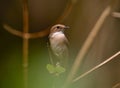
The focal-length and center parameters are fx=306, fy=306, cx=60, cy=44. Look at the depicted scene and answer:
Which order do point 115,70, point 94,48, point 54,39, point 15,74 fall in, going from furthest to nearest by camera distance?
A: point 115,70 < point 94,48 < point 54,39 < point 15,74

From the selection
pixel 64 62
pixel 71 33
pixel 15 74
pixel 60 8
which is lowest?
pixel 15 74

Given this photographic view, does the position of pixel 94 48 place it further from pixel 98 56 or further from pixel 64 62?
pixel 64 62

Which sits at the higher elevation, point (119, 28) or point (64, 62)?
point (119, 28)

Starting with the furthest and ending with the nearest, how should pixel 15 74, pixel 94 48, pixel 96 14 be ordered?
A: pixel 94 48
pixel 96 14
pixel 15 74

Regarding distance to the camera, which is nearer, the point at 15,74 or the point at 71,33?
the point at 15,74

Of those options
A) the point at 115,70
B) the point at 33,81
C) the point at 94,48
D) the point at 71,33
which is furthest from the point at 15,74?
the point at 115,70

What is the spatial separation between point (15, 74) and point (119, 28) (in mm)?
1050

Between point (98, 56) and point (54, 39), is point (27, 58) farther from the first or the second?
point (98, 56)

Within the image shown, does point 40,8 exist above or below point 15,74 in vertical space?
above

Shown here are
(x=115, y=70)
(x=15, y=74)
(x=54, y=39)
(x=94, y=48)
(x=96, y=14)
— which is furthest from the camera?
(x=115, y=70)

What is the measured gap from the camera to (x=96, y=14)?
1085mm

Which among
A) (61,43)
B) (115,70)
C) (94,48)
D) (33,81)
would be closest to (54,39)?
(61,43)

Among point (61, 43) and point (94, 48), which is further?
point (94, 48)

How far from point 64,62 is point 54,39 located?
91 millimetres
